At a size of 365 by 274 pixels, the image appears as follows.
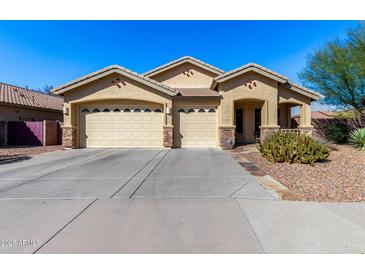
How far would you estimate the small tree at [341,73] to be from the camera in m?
14.9

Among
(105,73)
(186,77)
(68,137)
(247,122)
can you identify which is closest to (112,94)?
(105,73)

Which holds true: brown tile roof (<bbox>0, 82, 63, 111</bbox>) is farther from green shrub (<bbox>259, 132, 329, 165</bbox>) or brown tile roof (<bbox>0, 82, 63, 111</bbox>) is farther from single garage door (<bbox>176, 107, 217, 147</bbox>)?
green shrub (<bbox>259, 132, 329, 165</bbox>)

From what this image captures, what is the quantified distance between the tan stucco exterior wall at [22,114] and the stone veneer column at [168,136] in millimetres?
12794

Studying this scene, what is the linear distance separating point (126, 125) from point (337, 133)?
14806mm

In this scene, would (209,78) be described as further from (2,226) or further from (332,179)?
(2,226)

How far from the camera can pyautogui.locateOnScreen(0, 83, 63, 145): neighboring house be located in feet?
59.3

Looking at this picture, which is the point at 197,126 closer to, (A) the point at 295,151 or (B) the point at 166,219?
(A) the point at 295,151

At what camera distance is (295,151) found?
9172 millimetres

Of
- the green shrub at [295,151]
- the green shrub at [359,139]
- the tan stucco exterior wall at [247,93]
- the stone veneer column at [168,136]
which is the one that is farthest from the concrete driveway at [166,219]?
the green shrub at [359,139]

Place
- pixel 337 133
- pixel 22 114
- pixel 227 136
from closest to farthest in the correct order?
Answer: pixel 227 136 → pixel 337 133 → pixel 22 114

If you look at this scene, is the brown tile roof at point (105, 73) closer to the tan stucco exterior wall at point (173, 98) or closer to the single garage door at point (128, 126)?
the tan stucco exterior wall at point (173, 98)

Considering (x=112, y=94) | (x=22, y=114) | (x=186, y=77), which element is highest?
(x=186, y=77)

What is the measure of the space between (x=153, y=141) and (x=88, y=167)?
272 inches

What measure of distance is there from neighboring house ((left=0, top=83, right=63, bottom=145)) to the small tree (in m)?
22.1
